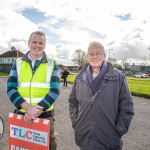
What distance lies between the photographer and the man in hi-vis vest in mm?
3834

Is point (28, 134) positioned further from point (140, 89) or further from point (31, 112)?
point (140, 89)

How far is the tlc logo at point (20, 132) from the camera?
12.4ft

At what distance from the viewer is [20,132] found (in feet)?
12.6

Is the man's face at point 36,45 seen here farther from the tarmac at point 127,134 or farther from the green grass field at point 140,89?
the green grass field at point 140,89

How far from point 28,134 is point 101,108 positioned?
3.50ft

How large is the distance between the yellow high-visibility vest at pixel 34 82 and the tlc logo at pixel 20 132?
0.86ft

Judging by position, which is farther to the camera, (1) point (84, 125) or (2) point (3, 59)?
(2) point (3, 59)

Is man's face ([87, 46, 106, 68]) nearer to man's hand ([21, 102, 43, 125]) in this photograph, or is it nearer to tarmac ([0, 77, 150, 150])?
man's hand ([21, 102, 43, 125])

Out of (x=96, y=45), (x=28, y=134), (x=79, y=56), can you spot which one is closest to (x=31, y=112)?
(x=28, y=134)

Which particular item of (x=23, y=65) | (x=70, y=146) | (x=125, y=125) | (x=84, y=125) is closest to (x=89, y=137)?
(x=84, y=125)

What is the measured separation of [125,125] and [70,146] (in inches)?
117

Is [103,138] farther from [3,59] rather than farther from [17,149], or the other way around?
[3,59]

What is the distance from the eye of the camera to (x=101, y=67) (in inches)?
146

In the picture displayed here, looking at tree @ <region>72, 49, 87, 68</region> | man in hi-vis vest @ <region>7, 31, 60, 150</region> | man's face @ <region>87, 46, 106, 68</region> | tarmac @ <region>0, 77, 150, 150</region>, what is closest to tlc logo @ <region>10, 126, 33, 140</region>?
man in hi-vis vest @ <region>7, 31, 60, 150</region>
